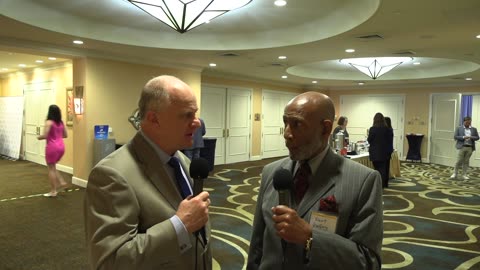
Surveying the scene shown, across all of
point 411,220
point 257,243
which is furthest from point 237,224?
point 257,243

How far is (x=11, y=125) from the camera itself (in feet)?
35.5

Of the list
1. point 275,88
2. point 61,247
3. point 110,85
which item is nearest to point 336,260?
point 61,247

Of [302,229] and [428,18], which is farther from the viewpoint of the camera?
[428,18]

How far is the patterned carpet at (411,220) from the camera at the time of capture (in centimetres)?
383

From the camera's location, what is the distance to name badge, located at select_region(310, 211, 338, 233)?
130 cm

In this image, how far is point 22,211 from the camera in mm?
5219

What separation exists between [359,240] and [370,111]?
12.3m

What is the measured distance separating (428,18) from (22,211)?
6.22 metres

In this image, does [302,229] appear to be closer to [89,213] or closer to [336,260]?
[336,260]

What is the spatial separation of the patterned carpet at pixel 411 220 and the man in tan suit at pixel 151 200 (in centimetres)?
247

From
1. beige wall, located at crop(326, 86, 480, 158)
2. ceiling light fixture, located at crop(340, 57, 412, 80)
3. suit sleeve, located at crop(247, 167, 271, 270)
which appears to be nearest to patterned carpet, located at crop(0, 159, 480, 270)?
suit sleeve, located at crop(247, 167, 271, 270)

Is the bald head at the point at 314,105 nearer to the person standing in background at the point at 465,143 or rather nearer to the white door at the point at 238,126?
the person standing in background at the point at 465,143

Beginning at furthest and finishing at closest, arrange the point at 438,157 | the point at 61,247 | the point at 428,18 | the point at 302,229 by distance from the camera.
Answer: the point at 438,157 → the point at 428,18 → the point at 61,247 → the point at 302,229

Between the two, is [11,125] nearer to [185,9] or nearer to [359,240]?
[185,9]
